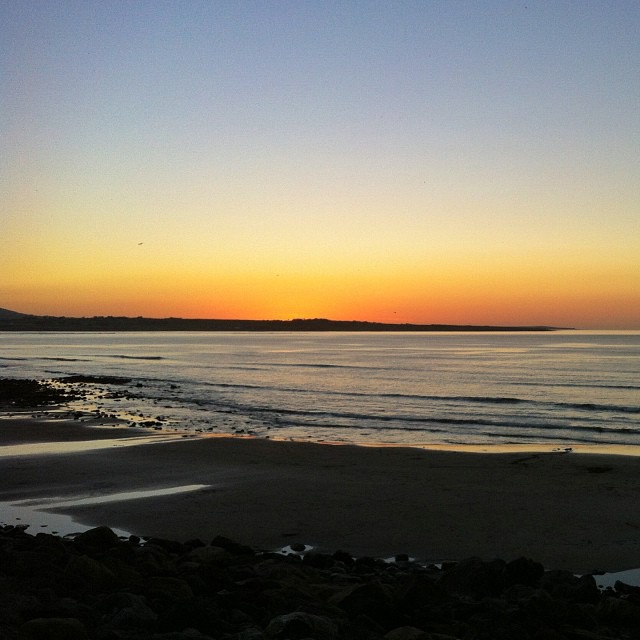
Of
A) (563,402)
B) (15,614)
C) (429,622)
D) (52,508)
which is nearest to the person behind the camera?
(15,614)

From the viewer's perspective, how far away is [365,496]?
15.3 m

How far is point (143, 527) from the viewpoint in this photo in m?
12.8

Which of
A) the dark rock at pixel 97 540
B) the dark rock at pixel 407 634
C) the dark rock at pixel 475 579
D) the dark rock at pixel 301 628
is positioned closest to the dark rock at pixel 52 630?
the dark rock at pixel 301 628

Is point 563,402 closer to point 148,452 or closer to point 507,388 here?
point 507,388

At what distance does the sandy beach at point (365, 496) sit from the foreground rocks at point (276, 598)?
1953 mm

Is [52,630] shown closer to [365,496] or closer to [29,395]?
[365,496]

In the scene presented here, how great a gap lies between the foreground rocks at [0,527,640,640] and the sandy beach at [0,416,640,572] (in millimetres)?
1953

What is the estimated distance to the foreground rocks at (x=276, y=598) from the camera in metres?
6.93

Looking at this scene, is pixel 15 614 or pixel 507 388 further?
pixel 507 388

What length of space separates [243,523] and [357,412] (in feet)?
70.2

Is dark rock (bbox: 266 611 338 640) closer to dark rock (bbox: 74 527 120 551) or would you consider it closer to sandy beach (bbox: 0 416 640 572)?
dark rock (bbox: 74 527 120 551)

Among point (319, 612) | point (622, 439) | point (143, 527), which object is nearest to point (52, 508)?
point (143, 527)

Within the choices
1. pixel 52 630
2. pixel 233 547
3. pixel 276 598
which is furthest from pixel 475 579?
pixel 52 630

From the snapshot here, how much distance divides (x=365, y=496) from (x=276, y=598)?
25.0ft
